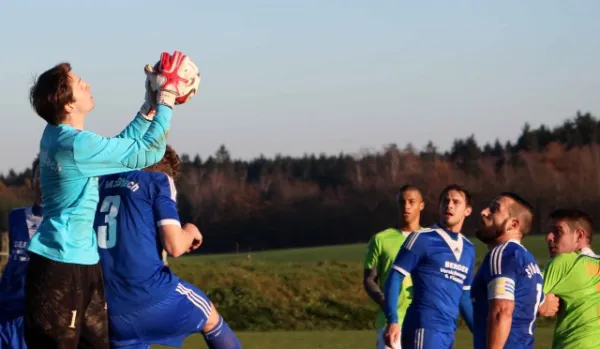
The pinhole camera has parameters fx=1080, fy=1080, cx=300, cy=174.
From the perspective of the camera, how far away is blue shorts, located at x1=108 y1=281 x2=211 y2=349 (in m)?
6.29

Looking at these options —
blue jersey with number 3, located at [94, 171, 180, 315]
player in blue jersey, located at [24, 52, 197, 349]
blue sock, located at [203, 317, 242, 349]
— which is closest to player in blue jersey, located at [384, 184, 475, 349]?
blue sock, located at [203, 317, 242, 349]

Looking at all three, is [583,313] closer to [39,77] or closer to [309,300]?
[39,77]

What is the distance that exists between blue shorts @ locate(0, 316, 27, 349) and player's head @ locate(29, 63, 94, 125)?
2.53 m

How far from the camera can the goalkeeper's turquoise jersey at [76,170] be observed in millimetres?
5277

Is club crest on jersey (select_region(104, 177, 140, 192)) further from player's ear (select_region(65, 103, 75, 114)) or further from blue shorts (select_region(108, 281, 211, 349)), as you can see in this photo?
player's ear (select_region(65, 103, 75, 114))

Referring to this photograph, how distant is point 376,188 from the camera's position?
88438 mm

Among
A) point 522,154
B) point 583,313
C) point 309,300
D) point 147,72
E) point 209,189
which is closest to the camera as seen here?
point 147,72

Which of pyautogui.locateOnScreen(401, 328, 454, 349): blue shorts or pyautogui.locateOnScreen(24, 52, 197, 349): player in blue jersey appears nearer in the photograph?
pyautogui.locateOnScreen(24, 52, 197, 349): player in blue jersey

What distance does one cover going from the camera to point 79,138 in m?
5.27

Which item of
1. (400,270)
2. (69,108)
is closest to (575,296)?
(400,270)

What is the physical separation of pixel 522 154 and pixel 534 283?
8336 cm

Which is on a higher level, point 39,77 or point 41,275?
point 39,77

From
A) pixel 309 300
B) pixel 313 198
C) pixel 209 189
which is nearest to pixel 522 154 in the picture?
pixel 313 198

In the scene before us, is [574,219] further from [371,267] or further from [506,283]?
[371,267]
